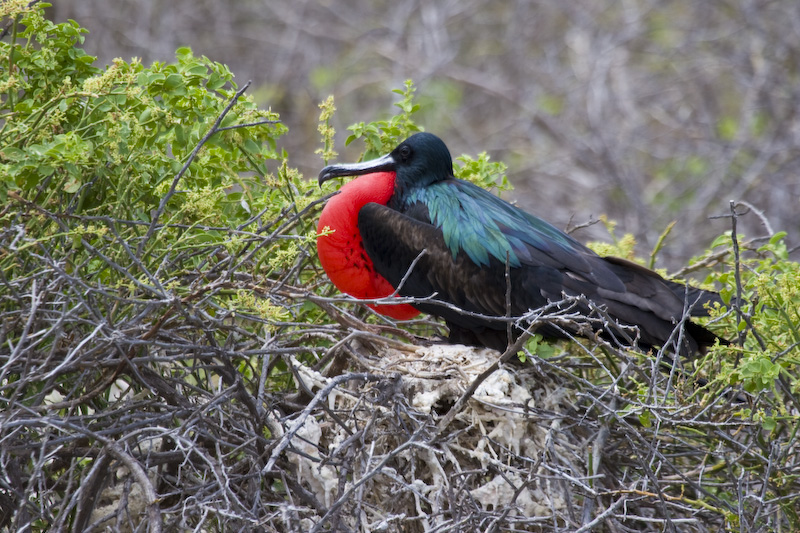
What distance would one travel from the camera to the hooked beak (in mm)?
3154

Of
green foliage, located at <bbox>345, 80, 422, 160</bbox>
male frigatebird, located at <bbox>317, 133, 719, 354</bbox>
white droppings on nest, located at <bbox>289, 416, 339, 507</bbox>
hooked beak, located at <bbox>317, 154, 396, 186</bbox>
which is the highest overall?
green foliage, located at <bbox>345, 80, 422, 160</bbox>

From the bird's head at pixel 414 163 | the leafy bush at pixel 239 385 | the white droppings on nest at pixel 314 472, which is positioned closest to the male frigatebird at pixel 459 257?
the bird's head at pixel 414 163

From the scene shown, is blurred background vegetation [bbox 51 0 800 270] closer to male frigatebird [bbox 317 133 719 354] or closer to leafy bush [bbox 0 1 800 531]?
male frigatebird [bbox 317 133 719 354]

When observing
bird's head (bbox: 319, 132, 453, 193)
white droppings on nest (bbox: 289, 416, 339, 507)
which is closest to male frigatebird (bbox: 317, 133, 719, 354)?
bird's head (bbox: 319, 132, 453, 193)

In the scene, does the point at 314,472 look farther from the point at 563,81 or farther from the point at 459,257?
the point at 563,81

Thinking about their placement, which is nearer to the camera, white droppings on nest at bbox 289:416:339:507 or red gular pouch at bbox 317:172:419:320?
white droppings on nest at bbox 289:416:339:507

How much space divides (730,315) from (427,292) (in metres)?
0.96

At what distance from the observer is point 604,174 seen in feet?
19.2

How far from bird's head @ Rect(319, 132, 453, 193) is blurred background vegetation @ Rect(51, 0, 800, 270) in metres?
2.24

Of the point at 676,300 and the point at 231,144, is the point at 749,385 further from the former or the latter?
the point at 231,144

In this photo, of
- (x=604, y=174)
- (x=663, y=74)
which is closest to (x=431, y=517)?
(x=604, y=174)

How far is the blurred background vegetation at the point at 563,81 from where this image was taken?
5.69 m

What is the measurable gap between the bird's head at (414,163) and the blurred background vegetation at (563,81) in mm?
2242

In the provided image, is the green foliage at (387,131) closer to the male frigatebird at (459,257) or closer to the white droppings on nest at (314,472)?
the male frigatebird at (459,257)
